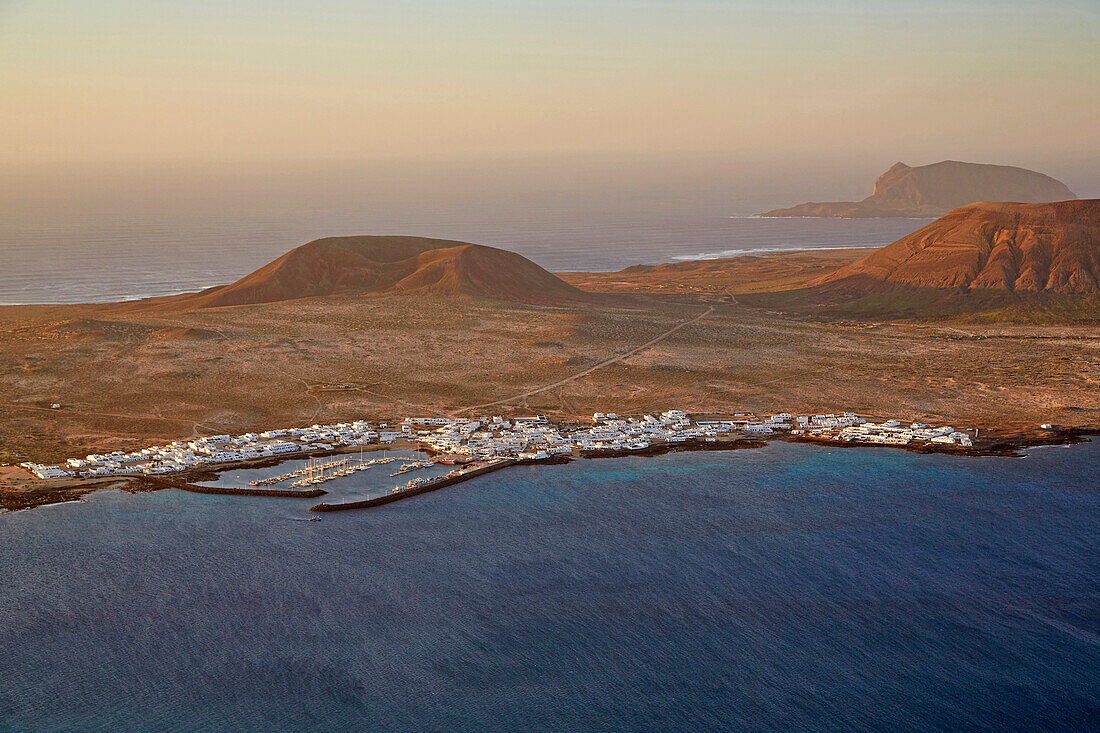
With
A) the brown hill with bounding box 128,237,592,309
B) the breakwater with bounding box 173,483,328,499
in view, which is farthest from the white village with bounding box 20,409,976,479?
the brown hill with bounding box 128,237,592,309

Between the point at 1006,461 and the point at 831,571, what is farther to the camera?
the point at 1006,461

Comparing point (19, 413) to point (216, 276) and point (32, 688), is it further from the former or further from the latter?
point (216, 276)

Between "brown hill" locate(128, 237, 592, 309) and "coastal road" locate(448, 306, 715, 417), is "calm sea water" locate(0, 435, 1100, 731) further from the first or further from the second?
"brown hill" locate(128, 237, 592, 309)

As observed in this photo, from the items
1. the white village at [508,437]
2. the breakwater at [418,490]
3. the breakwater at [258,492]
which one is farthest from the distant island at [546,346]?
the breakwater at [418,490]

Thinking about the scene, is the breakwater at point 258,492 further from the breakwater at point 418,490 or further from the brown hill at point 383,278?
the brown hill at point 383,278

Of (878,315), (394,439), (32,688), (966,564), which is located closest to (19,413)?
(394,439)

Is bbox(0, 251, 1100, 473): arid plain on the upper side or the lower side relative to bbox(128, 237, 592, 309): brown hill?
lower
